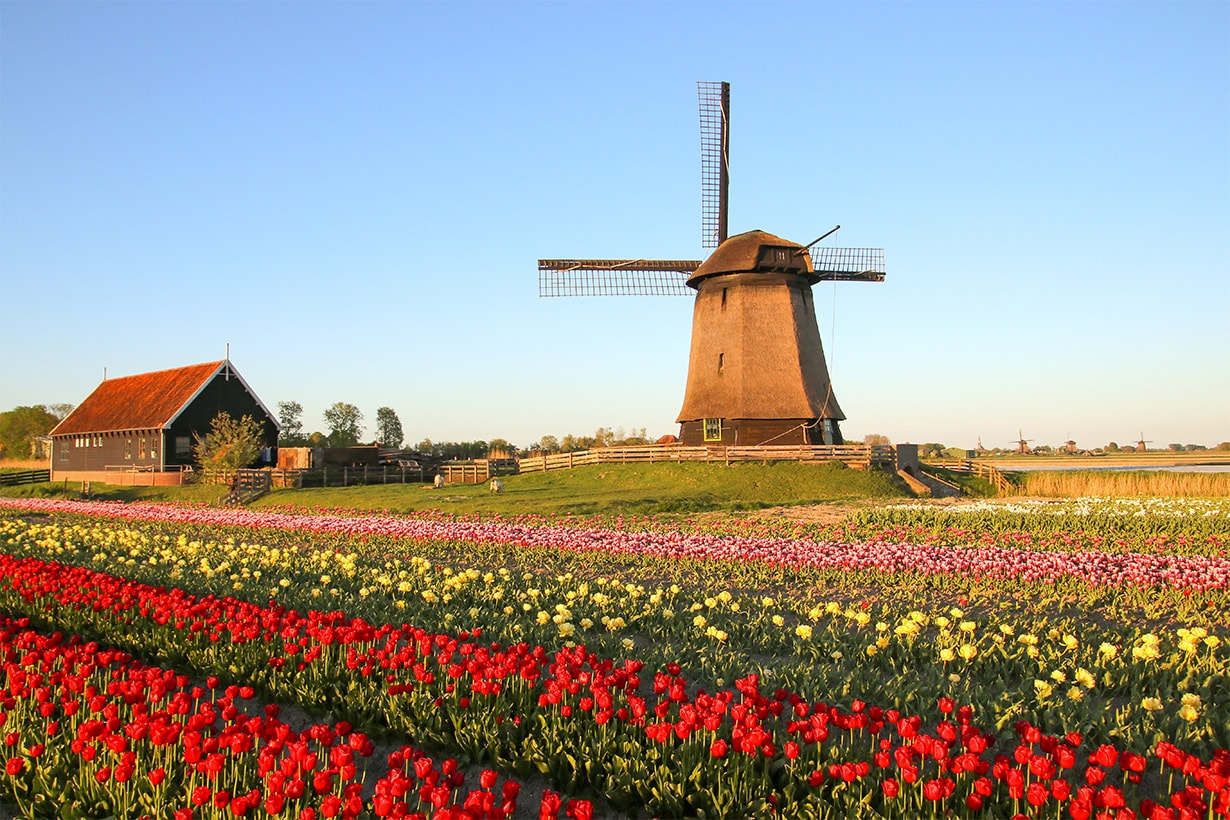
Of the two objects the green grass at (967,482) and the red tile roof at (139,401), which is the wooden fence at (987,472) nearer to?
the green grass at (967,482)

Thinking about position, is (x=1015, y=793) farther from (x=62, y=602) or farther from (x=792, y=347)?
(x=792, y=347)

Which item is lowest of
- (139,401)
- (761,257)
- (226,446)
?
(226,446)

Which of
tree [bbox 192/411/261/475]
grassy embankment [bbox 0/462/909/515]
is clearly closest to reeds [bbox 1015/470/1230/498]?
grassy embankment [bbox 0/462/909/515]

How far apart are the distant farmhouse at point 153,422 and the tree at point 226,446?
103 centimetres

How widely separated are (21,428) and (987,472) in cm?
9595

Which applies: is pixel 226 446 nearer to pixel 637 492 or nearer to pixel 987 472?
pixel 637 492

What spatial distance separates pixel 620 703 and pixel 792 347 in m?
31.6

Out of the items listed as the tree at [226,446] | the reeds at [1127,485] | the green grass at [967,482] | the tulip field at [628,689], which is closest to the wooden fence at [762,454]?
the green grass at [967,482]

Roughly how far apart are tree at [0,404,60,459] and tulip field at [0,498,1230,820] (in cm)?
9241

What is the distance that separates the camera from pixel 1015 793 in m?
3.78

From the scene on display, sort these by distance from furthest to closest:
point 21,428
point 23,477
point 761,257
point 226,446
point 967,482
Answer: point 21,428 → point 23,477 → point 226,446 → point 967,482 → point 761,257

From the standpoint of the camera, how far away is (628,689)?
5.57m

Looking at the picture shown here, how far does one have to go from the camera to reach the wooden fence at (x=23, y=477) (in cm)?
4716

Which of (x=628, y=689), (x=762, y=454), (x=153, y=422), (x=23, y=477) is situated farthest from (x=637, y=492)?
(x=23, y=477)
